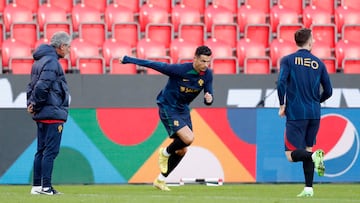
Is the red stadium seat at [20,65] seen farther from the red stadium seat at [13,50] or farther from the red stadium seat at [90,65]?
the red stadium seat at [90,65]

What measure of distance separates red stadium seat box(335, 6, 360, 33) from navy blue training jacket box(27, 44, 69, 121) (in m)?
9.48

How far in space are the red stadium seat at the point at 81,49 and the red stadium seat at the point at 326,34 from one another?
435 centimetres

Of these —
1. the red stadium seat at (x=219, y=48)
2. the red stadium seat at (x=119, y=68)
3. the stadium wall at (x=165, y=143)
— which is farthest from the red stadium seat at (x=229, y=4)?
the stadium wall at (x=165, y=143)

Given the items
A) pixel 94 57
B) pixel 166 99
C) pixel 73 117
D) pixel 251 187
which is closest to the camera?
pixel 166 99

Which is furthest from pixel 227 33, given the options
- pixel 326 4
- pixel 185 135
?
pixel 185 135

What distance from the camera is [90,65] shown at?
18.3 metres

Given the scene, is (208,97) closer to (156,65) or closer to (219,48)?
(156,65)

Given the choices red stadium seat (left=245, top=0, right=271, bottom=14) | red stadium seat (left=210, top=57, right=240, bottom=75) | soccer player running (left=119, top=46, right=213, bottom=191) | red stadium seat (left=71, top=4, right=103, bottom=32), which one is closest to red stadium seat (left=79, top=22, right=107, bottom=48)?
red stadium seat (left=71, top=4, right=103, bottom=32)

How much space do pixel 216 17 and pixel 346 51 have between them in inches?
102

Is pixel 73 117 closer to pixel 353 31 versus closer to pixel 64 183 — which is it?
pixel 64 183

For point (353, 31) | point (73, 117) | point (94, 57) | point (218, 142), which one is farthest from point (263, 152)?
point (353, 31)

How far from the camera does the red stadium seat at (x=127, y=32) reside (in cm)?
1930

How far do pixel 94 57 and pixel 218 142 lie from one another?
375cm

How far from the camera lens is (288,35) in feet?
65.5
